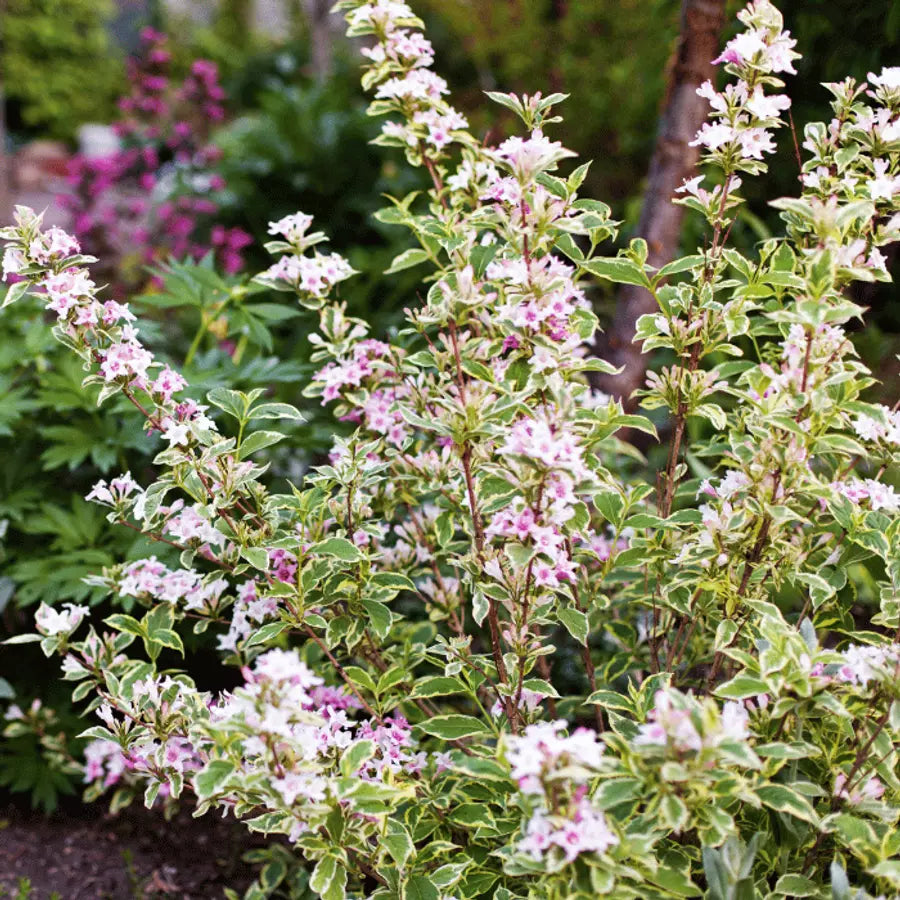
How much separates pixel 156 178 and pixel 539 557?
4334 millimetres

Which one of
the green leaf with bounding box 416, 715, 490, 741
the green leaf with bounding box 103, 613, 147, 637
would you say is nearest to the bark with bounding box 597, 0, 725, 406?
the green leaf with bounding box 416, 715, 490, 741

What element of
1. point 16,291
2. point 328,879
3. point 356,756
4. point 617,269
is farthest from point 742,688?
point 16,291

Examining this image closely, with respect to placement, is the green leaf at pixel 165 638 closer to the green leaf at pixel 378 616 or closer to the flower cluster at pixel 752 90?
the green leaf at pixel 378 616

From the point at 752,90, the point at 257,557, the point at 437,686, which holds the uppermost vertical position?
the point at 752,90

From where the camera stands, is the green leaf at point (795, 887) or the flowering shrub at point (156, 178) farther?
the flowering shrub at point (156, 178)

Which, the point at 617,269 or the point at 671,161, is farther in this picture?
the point at 671,161

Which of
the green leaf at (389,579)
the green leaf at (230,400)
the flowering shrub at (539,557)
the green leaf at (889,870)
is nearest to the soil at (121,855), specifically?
the flowering shrub at (539,557)

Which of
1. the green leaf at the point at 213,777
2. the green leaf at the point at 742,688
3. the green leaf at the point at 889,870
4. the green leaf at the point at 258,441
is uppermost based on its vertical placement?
the green leaf at the point at 258,441

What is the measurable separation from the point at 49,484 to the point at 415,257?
124cm

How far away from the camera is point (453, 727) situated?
159cm

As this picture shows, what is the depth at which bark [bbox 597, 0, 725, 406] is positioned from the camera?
2410mm

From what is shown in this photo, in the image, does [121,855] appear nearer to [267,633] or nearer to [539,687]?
[267,633]

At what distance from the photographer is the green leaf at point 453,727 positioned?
1.58 metres

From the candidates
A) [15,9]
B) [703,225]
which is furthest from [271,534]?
[15,9]
